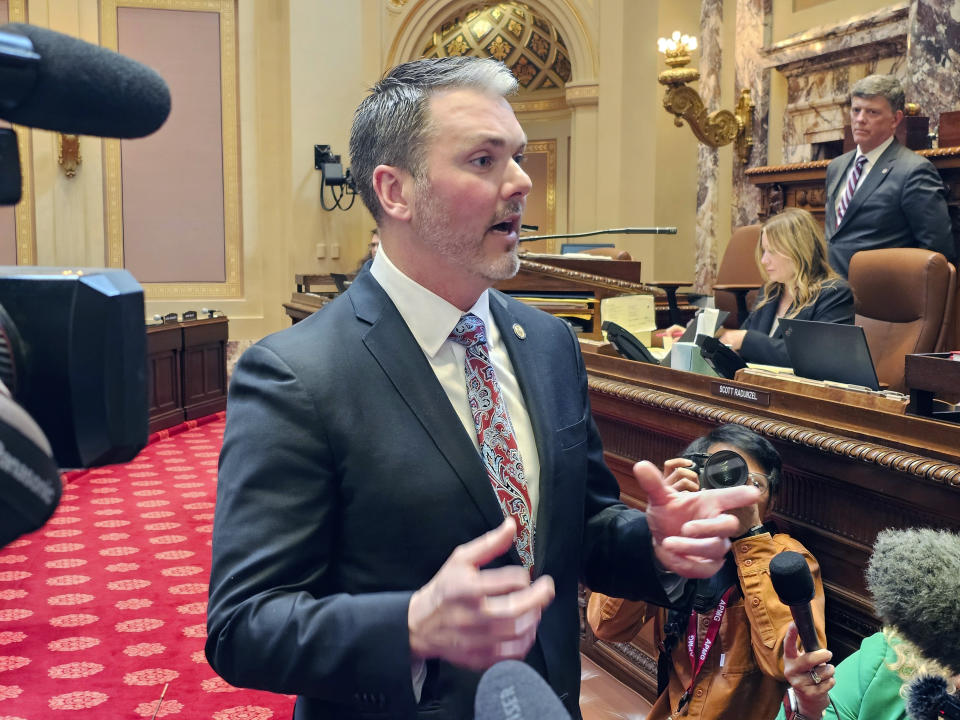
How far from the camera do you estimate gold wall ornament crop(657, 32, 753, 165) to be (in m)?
7.34

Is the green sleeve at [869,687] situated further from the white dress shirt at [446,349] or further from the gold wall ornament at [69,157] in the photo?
the gold wall ornament at [69,157]

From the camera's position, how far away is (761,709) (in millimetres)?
1999

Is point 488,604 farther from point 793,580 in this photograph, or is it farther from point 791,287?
point 791,287

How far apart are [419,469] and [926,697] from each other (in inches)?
27.6

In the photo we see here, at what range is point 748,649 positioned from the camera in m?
2.00

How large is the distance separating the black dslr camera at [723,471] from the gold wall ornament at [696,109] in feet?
19.4

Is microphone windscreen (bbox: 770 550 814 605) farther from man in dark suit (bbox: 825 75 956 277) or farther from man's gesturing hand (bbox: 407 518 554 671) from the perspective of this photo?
man in dark suit (bbox: 825 75 956 277)

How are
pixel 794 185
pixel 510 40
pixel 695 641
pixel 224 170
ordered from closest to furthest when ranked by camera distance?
pixel 695 641
pixel 794 185
pixel 224 170
pixel 510 40

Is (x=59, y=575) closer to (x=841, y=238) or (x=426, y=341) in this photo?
(x=426, y=341)

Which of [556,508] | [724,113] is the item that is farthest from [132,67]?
[724,113]

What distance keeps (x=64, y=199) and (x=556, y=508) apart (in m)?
9.13

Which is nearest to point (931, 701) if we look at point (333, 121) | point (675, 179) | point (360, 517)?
point (360, 517)

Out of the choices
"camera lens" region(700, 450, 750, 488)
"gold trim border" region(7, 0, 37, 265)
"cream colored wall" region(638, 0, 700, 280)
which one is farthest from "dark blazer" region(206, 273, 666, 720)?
"cream colored wall" region(638, 0, 700, 280)

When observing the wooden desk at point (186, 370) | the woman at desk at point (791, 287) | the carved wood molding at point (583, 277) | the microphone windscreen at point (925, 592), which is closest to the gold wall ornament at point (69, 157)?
the wooden desk at point (186, 370)
